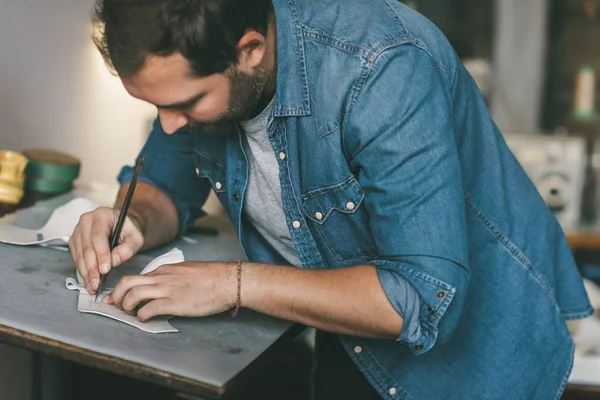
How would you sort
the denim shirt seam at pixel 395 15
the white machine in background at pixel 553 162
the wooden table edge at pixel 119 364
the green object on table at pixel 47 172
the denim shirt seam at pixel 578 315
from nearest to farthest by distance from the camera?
1. the wooden table edge at pixel 119 364
2. the denim shirt seam at pixel 395 15
3. the denim shirt seam at pixel 578 315
4. the green object on table at pixel 47 172
5. the white machine in background at pixel 553 162

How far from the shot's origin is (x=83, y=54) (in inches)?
104

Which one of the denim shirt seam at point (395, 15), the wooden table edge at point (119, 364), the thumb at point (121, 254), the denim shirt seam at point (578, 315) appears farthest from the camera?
the denim shirt seam at point (578, 315)

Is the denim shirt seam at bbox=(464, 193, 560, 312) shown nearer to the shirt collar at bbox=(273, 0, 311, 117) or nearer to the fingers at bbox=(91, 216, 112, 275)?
the shirt collar at bbox=(273, 0, 311, 117)

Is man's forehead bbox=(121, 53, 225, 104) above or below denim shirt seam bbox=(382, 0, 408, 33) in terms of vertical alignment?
below

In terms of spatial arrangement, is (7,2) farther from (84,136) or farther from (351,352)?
(351,352)

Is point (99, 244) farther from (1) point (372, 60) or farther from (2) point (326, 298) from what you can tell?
(1) point (372, 60)

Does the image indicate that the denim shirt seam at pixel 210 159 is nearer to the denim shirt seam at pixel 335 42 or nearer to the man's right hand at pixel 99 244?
the man's right hand at pixel 99 244

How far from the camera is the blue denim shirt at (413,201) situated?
52.9 inches

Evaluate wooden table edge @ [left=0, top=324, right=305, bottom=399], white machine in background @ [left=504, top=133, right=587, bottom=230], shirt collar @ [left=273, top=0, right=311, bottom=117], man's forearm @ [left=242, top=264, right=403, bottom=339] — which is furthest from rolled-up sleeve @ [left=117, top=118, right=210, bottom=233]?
white machine in background @ [left=504, top=133, right=587, bottom=230]

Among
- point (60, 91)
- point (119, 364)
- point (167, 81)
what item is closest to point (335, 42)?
point (167, 81)

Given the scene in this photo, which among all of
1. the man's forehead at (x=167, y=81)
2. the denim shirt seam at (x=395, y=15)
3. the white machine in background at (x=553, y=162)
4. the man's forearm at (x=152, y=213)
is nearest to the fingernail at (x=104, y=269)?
the man's forearm at (x=152, y=213)

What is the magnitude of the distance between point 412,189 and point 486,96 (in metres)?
3.74

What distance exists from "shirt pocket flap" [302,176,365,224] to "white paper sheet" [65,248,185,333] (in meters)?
0.28

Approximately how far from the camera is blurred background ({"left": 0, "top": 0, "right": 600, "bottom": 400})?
233cm
